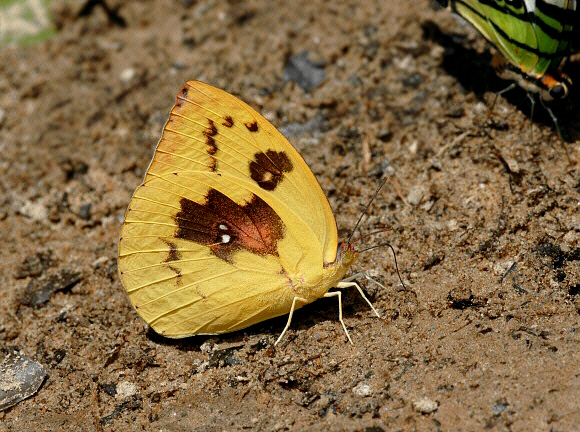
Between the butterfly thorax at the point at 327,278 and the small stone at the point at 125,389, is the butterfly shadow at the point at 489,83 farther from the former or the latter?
the small stone at the point at 125,389

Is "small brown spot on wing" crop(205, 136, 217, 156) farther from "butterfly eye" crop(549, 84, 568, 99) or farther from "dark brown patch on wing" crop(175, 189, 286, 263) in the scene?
"butterfly eye" crop(549, 84, 568, 99)

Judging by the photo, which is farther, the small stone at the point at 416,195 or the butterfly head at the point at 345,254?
the small stone at the point at 416,195

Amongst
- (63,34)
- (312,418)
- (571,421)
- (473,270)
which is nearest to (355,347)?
(312,418)

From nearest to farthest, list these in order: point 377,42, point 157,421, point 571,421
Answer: point 571,421
point 157,421
point 377,42

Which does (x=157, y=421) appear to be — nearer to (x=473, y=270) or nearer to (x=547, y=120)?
(x=473, y=270)

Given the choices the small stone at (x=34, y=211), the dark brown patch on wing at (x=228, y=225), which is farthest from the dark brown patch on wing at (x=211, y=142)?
the small stone at (x=34, y=211)

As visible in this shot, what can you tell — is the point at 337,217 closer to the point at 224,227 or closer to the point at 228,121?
the point at 224,227

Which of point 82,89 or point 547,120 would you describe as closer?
point 547,120

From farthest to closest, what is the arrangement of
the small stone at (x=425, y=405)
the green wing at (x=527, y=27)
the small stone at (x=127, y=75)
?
the small stone at (x=127, y=75)
the green wing at (x=527, y=27)
the small stone at (x=425, y=405)

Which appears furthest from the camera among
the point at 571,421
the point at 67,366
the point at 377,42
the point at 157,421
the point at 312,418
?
the point at 377,42
